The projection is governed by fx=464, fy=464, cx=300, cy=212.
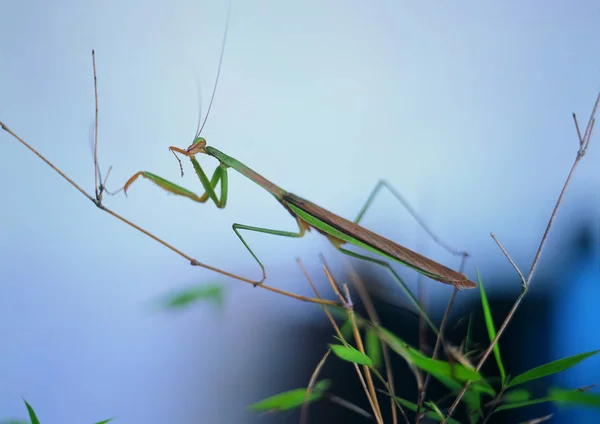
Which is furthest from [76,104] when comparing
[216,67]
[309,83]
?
[309,83]

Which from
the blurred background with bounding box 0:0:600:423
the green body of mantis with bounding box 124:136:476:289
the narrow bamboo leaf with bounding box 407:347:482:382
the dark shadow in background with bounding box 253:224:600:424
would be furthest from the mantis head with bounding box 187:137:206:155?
the narrow bamboo leaf with bounding box 407:347:482:382

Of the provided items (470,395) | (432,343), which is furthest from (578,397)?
(432,343)

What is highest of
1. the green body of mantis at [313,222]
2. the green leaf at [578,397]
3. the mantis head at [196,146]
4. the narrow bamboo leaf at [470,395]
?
the mantis head at [196,146]

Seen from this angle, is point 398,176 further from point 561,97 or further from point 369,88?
point 561,97

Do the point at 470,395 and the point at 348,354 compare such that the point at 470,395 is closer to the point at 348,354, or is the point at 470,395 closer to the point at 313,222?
the point at 348,354

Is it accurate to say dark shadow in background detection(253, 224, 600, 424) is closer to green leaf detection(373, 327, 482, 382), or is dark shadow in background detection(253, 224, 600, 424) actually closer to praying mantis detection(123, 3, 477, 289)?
praying mantis detection(123, 3, 477, 289)

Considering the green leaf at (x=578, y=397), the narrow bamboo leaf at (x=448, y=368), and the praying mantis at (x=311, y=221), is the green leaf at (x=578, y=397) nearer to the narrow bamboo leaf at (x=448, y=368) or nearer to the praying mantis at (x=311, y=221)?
the narrow bamboo leaf at (x=448, y=368)

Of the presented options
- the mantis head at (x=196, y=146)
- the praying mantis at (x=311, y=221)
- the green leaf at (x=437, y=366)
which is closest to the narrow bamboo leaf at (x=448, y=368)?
the green leaf at (x=437, y=366)

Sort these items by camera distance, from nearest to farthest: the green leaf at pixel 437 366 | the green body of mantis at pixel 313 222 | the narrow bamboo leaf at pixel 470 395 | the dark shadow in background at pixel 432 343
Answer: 1. the green leaf at pixel 437 366
2. the narrow bamboo leaf at pixel 470 395
3. the green body of mantis at pixel 313 222
4. the dark shadow in background at pixel 432 343
